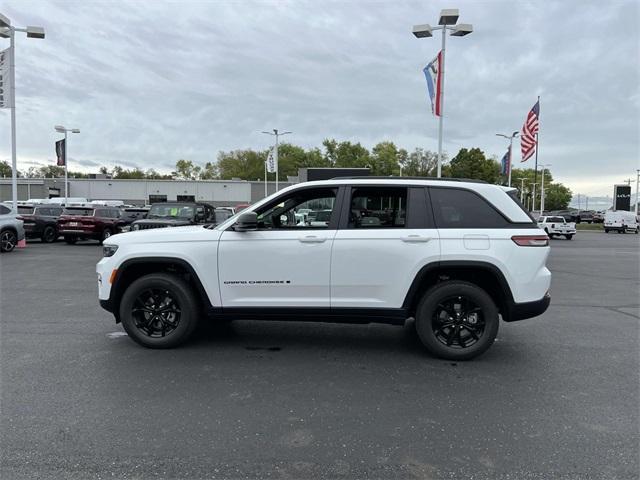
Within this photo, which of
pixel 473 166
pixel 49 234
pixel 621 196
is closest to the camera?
pixel 49 234

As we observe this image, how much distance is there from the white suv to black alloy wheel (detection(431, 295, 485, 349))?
10mm

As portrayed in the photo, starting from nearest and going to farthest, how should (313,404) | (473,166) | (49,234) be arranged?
(313,404)
(49,234)
(473,166)

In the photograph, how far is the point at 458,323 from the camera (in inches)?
188

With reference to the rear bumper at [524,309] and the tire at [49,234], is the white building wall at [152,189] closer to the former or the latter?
the tire at [49,234]

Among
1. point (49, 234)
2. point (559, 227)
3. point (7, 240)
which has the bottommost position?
point (7, 240)

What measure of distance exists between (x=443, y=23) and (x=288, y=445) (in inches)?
591

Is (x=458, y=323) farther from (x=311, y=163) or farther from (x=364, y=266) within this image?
(x=311, y=163)

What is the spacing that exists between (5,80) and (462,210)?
63.9 ft

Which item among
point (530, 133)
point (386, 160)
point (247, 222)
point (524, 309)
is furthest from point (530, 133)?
point (386, 160)

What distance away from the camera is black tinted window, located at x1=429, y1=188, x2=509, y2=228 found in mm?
4730

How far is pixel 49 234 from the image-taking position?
64.0ft

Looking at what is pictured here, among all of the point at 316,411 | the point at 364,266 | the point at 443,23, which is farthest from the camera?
the point at 443,23

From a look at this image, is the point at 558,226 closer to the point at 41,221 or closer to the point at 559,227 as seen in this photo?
A: the point at 559,227

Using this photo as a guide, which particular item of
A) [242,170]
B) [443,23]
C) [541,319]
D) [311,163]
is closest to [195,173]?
[242,170]
